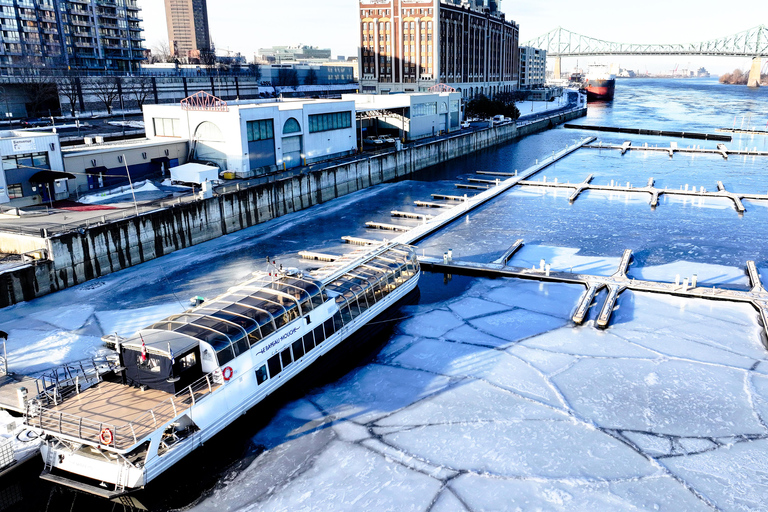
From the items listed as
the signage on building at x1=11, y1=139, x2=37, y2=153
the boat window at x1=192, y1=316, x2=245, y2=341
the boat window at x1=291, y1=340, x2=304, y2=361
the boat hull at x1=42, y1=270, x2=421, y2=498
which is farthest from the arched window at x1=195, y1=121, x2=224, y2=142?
the boat window at x1=192, y1=316, x2=245, y2=341

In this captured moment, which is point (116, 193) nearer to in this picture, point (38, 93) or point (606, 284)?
point (606, 284)

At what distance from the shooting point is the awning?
40250mm

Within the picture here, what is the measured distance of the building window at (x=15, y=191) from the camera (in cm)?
4003

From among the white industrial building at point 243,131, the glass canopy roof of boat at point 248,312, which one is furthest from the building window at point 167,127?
the glass canopy roof of boat at point 248,312

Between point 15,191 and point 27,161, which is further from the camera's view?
point 27,161

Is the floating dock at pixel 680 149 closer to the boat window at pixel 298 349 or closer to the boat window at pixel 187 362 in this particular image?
the boat window at pixel 298 349

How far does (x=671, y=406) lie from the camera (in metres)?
19.8

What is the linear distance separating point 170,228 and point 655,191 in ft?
145

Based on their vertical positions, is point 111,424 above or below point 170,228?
below

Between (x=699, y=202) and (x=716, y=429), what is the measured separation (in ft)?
132

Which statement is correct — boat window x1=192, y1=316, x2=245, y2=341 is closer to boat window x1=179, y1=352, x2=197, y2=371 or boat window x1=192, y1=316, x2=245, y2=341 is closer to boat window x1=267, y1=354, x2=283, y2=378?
boat window x1=179, y1=352, x2=197, y2=371

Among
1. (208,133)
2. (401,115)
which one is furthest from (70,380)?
(401,115)

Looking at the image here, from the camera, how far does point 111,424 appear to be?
1659 centimetres

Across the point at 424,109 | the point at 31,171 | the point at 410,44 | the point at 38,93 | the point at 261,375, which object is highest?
the point at 410,44
